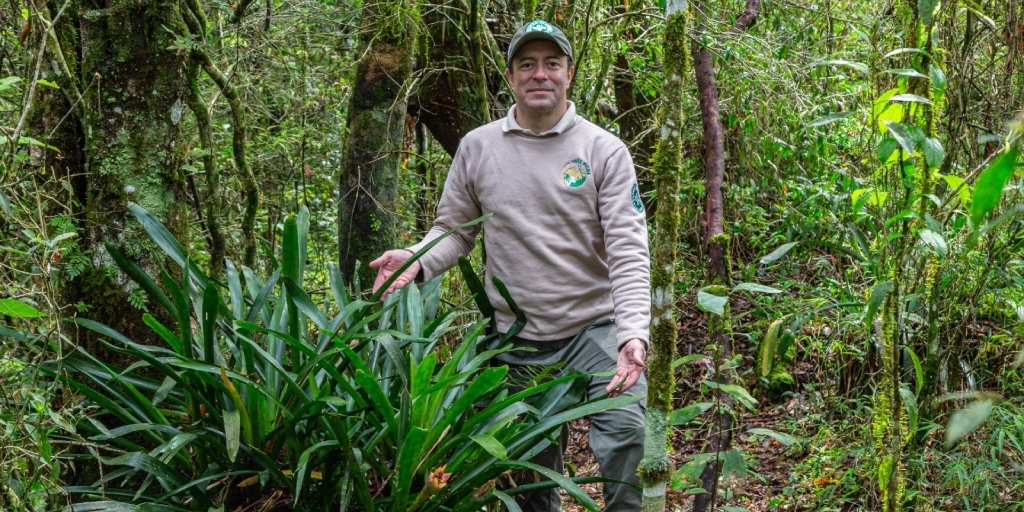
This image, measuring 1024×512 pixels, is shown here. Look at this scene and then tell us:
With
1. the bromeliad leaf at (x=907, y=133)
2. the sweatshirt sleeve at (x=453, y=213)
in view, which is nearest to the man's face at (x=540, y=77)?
the sweatshirt sleeve at (x=453, y=213)

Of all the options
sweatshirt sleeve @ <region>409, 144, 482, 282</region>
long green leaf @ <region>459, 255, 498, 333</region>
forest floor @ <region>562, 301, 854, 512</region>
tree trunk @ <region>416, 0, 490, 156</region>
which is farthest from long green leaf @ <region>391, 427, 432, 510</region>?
tree trunk @ <region>416, 0, 490, 156</region>

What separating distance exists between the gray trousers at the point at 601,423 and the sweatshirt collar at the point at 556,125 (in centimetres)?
74

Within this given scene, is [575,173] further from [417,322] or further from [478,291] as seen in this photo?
[417,322]

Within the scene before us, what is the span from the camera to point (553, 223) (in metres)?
3.23

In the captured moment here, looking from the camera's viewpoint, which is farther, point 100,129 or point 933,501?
point 933,501

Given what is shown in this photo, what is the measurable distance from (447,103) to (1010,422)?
3381 millimetres

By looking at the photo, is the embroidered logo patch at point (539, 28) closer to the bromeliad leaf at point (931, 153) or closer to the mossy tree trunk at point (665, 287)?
the mossy tree trunk at point (665, 287)

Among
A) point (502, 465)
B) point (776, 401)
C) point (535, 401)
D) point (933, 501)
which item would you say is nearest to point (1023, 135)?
point (502, 465)

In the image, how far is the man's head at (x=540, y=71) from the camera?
10.7 ft

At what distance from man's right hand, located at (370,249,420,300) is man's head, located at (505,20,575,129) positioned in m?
0.70

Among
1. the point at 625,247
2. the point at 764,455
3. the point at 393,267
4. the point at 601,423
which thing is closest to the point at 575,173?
the point at 625,247

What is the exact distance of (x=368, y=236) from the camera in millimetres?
4086

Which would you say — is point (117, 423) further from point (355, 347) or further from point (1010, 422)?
point (1010, 422)

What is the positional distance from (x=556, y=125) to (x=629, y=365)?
3.26ft
